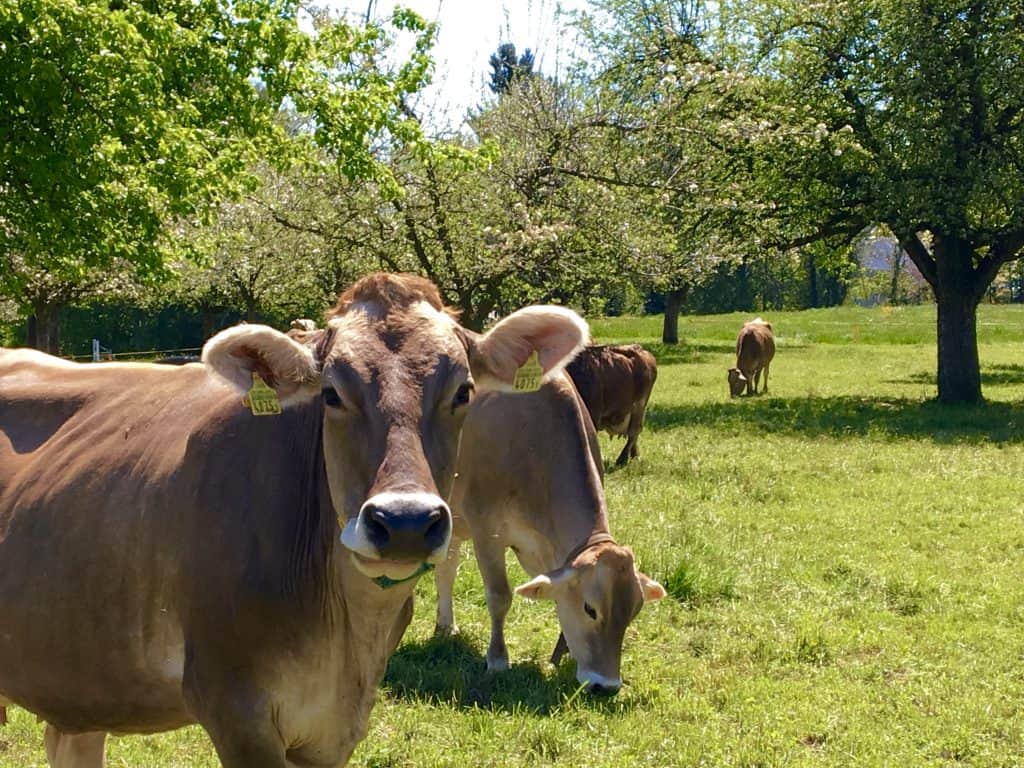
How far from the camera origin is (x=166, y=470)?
11.1 ft

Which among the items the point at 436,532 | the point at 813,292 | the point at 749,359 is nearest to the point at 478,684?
the point at 436,532

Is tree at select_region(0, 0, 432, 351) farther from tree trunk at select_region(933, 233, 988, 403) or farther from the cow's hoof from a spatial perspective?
tree trunk at select_region(933, 233, 988, 403)

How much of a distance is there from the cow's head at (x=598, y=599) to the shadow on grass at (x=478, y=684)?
0.19 metres

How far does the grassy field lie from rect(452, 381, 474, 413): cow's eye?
8.43ft

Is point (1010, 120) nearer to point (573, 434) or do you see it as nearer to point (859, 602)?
point (859, 602)

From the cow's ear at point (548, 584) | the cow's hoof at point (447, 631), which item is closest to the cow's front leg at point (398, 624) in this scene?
the cow's ear at point (548, 584)

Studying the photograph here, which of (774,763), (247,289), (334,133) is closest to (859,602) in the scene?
(774,763)

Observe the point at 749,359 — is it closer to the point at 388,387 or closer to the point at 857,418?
the point at 857,418

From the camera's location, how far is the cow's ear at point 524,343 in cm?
342

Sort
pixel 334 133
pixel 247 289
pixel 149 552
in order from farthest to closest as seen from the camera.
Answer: pixel 247 289
pixel 334 133
pixel 149 552

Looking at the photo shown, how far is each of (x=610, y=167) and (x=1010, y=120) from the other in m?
6.98

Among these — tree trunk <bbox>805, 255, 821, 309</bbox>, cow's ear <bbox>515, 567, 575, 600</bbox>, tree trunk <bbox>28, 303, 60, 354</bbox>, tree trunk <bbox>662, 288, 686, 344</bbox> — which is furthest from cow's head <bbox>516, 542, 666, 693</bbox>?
tree trunk <bbox>805, 255, 821, 309</bbox>

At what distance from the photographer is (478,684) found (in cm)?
605

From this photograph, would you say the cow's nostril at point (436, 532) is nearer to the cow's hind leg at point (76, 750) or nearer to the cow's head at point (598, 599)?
the cow's hind leg at point (76, 750)
